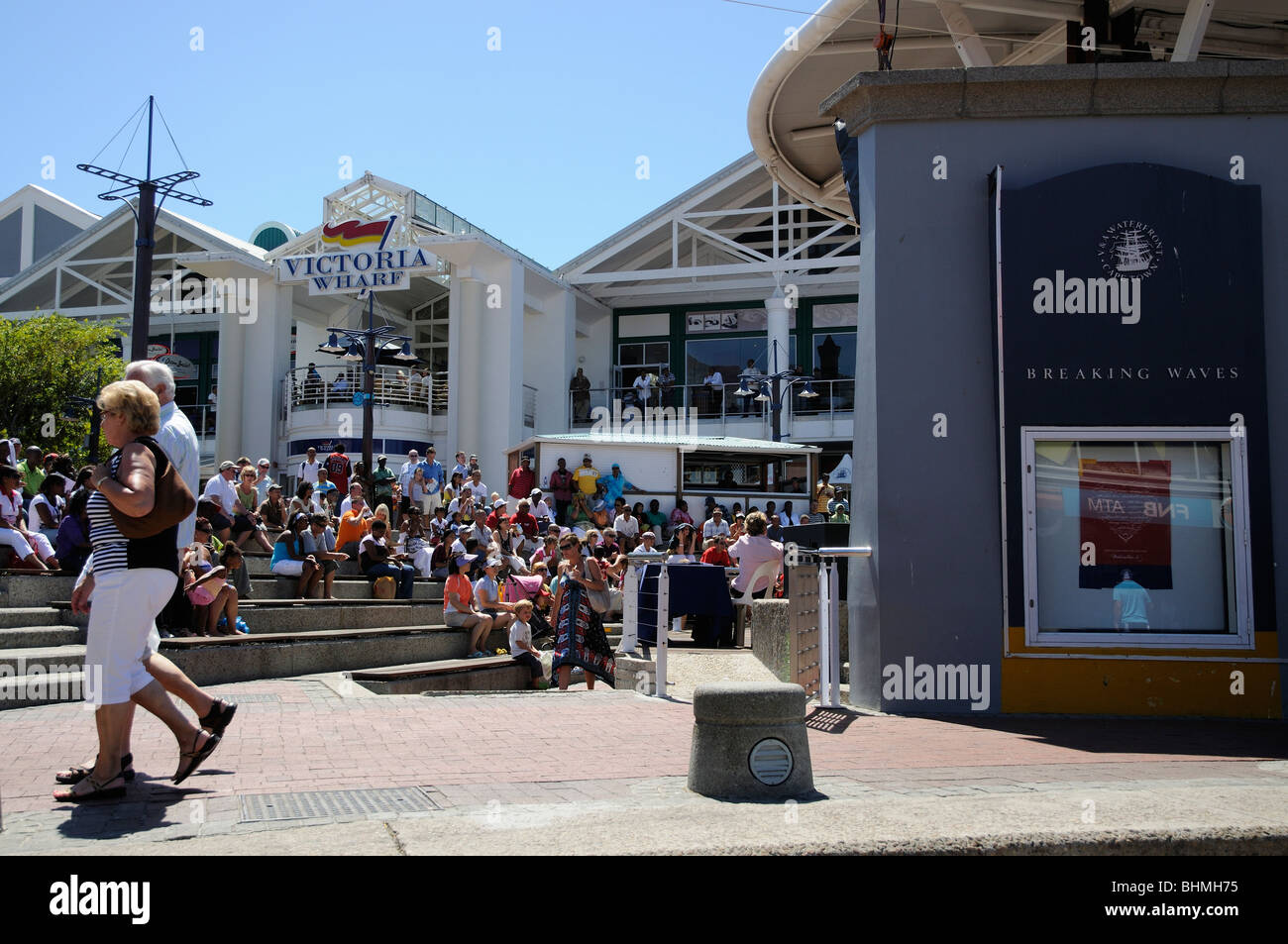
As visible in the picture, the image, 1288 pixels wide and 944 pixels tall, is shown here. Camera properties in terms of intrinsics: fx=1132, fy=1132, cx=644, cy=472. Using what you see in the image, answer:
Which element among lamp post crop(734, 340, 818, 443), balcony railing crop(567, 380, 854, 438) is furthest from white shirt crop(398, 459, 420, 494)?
balcony railing crop(567, 380, 854, 438)

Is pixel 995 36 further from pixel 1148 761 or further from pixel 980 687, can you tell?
pixel 1148 761

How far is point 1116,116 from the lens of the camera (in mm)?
9141

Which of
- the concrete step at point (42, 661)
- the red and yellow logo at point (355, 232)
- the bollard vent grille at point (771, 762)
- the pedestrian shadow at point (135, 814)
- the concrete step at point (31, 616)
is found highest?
the red and yellow logo at point (355, 232)

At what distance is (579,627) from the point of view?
11.3 meters

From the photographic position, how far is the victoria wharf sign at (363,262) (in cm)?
2986

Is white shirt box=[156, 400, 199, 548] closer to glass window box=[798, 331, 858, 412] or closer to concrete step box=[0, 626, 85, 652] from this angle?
concrete step box=[0, 626, 85, 652]

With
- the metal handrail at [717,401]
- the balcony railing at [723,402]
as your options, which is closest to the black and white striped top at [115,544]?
the balcony railing at [723,402]

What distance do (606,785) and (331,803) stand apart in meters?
1.38

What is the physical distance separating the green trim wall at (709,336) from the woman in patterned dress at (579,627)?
2361 centimetres

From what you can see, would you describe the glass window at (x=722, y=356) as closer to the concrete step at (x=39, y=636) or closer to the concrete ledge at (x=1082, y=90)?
the concrete ledge at (x=1082, y=90)

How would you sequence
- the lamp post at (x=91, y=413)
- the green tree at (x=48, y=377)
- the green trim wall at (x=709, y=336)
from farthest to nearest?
the green trim wall at (x=709, y=336) < the green tree at (x=48, y=377) < the lamp post at (x=91, y=413)

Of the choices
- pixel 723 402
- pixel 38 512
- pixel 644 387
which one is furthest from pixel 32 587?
pixel 723 402

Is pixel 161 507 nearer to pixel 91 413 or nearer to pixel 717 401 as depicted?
pixel 91 413
